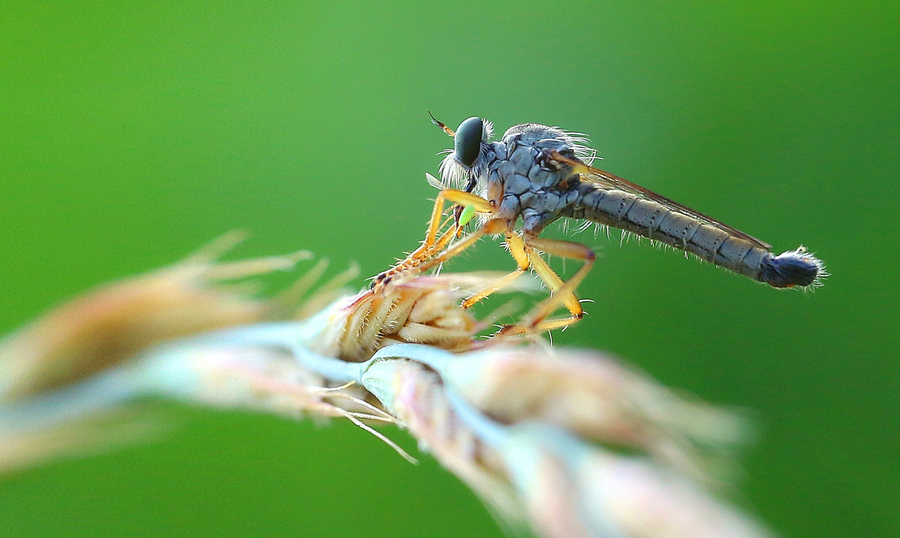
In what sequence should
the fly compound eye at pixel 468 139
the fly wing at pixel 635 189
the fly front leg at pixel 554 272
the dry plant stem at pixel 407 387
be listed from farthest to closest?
1. the fly compound eye at pixel 468 139
2. the fly wing at pixel 635 189
3. the fly front leg at pixel 554 272
4. the dry plant stem at pixel 407 387

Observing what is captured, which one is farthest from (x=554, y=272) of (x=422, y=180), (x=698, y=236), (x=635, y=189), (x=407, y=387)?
(x=407, y=387)

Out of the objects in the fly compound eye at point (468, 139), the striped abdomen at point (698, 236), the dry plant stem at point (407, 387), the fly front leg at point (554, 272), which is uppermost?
the fly compound eye at point (468, 139)

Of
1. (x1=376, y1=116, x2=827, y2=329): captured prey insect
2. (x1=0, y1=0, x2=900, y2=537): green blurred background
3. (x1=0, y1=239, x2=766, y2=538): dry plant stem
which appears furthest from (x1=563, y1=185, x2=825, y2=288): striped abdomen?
(x1=0, y1=239, x2=766, y2=538): dry plant stem

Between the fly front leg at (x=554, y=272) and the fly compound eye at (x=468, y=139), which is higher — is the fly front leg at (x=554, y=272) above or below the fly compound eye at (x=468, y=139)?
below

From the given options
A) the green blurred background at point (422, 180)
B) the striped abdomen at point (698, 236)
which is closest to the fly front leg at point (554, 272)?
the green blurred background at point (422, 180)

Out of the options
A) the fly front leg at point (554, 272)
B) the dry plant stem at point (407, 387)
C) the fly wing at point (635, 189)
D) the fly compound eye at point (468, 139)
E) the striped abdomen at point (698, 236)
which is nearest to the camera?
the dry plant stem at point (407, 387)

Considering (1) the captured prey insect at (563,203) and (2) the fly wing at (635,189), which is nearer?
(2) the fly wing at (635,189)

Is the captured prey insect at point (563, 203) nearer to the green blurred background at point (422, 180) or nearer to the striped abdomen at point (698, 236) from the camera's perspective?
the striped abdomen at point (698, 236)

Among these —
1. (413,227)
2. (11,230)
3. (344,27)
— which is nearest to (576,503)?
(11,230)

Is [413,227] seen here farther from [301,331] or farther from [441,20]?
[301,331]
